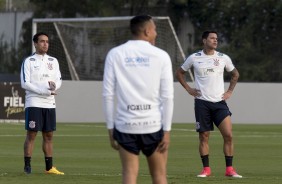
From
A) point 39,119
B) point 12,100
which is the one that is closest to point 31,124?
point 39,119

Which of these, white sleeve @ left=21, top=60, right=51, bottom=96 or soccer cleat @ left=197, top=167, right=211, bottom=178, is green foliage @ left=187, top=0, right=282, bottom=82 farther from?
white sleeve @ left=21, top=60, right=51, bottom=96

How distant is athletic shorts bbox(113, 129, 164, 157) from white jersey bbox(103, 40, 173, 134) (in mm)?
53

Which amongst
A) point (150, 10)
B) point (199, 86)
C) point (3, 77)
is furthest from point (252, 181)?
point (150, 10)

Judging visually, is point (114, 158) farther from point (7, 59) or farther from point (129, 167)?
point (7, 59)

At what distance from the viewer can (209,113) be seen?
687 inches

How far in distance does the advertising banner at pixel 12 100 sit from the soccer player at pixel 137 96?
87.1 ft

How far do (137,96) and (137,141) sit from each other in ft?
1.50

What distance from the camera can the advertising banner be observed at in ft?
122

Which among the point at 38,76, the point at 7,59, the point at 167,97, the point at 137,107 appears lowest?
the point at 7,59

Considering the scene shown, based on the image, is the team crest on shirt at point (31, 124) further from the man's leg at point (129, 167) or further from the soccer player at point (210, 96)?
the man's leg at point (129, 167)

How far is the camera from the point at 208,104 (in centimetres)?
1742

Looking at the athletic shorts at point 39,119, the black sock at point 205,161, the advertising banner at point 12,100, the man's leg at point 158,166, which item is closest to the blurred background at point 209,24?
the advertising banner at point 12,100

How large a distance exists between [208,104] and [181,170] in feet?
5.31

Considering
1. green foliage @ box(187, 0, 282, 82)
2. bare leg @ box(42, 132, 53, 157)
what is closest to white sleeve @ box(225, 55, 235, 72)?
bare leg @ box(42, 132, 53, 157)
